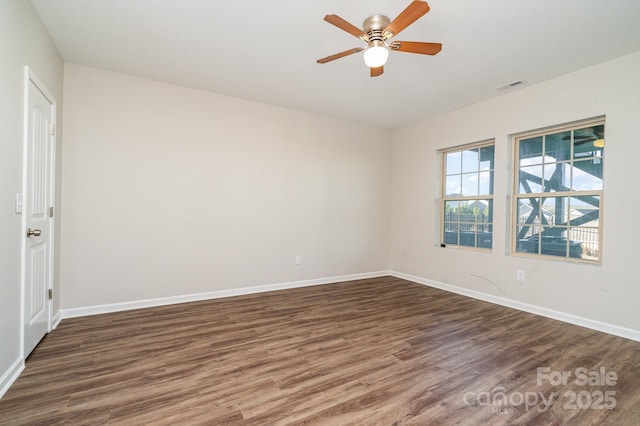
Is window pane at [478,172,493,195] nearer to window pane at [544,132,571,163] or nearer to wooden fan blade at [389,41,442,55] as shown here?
window pane at [544,132,571,163]

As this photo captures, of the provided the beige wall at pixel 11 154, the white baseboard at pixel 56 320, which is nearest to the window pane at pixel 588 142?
the beige wall at pixel 11 154

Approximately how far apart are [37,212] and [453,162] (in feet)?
16.6

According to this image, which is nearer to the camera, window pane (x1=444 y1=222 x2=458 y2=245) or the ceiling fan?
the ceiling fan

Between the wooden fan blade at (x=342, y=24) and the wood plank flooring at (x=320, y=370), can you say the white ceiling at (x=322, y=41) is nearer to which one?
the wooden fan blade at (x=342, y=24)

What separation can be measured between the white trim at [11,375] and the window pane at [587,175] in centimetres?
523

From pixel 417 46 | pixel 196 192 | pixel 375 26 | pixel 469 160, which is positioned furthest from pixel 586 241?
pixel 196 192

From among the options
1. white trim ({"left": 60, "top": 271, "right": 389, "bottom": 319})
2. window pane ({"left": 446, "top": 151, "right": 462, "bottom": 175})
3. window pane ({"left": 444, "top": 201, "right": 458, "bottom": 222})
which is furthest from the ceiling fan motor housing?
white trim ({"left": 60, "top": 271, "right": 389, "bottom": 319})

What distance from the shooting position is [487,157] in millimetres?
4066

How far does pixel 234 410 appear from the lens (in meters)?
1.65

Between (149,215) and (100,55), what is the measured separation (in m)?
1.72

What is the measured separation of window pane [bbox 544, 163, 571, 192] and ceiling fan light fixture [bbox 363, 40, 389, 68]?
2678 millimetres

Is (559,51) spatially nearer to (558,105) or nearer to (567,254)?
(558,105)

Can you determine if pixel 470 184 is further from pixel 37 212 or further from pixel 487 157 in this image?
pixel 37 212

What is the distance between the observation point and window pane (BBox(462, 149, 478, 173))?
167 inches
